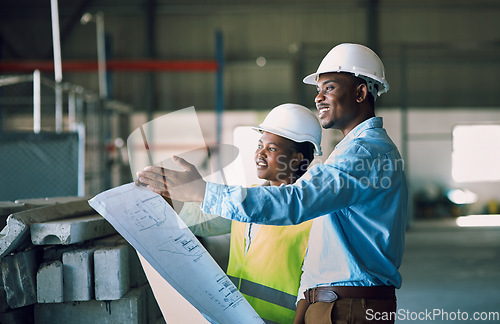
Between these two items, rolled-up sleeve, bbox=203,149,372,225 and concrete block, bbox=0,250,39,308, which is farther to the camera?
concrete block, bbox=0,250,39,308

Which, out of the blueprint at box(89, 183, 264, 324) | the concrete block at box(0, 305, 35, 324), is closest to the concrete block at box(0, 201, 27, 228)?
A: the concrete block at box(0, 305, 35, 324)

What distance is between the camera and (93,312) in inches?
101

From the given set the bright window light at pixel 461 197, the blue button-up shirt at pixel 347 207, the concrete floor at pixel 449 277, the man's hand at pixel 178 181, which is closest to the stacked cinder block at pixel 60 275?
the man's hand at pixel 178 181

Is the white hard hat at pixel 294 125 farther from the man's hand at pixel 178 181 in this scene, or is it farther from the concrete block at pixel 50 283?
the concrete block at pixel 50 283

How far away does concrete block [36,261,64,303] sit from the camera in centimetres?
243

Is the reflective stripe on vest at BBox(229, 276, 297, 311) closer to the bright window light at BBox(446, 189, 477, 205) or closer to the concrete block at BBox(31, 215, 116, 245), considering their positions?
the concrete block at BBox(31, 215, 116, 245)

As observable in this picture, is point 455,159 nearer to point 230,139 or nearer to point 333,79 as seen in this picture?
point 230,139

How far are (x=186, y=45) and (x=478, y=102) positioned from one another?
1053 cm

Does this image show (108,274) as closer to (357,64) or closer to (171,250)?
(171,250)

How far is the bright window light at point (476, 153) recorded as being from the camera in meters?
16.0

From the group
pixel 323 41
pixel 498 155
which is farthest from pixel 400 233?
pixel 323 41

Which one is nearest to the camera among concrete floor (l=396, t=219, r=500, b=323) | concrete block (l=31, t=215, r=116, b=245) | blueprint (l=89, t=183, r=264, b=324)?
blueprint (l=89, t=183, r=264, b=324)

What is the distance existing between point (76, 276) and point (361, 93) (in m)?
1.59

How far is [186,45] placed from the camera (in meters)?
18.3
